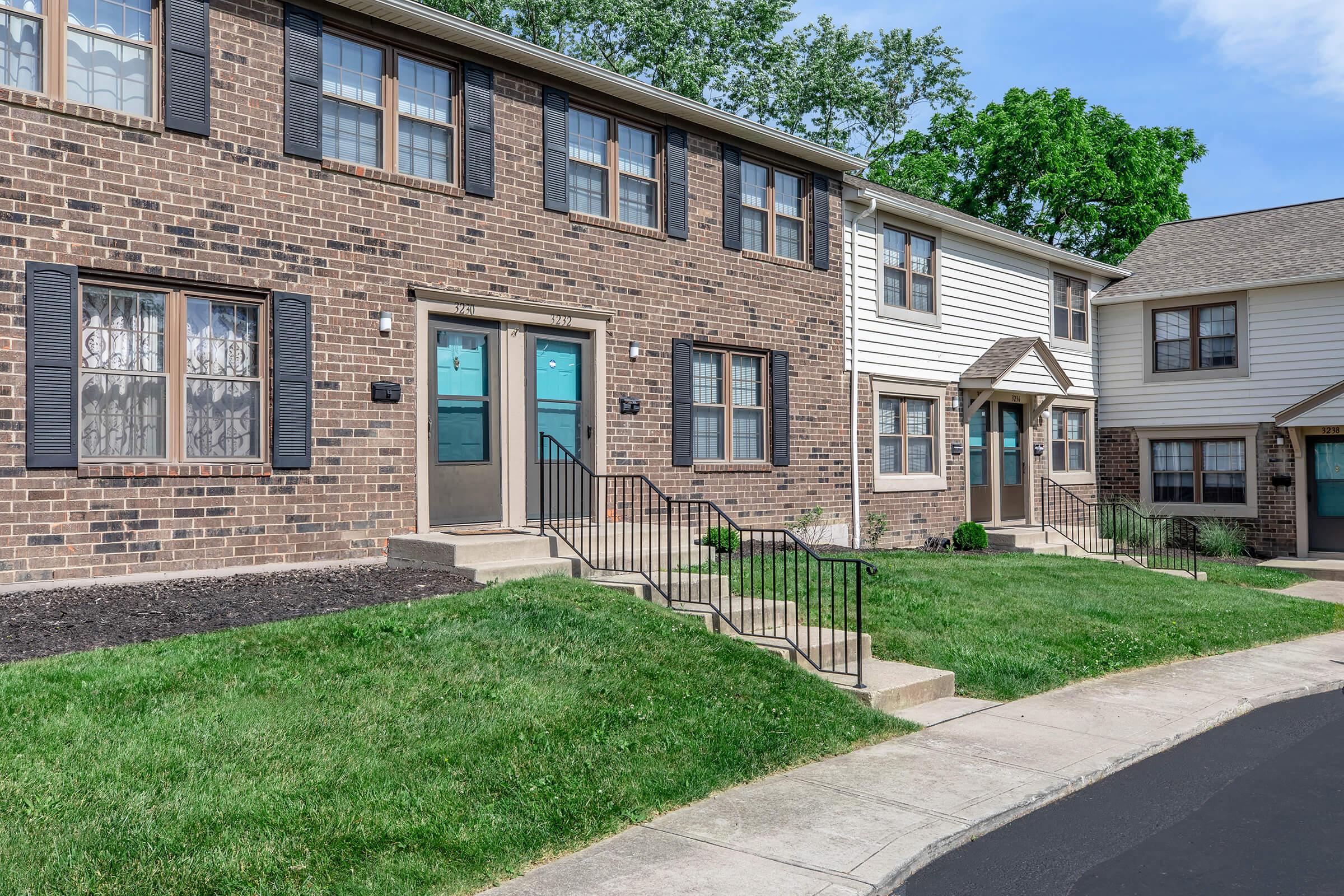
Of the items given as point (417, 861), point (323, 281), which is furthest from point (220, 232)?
point (417, 861)

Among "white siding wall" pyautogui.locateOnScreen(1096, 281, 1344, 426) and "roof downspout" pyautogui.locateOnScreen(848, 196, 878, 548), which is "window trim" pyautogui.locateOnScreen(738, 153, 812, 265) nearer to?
"roof downspout" pyautogui.locateOnScreen(848, 196, 878, 548)

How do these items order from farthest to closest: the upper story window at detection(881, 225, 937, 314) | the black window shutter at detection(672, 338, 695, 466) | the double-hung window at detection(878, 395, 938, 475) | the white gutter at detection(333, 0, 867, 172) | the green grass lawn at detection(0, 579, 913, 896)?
1. the upper story window at detection(881, 225, 937, 314)
2. the double-hung window at detection(878, 395, 938, 475)
3. the black window shutter at detection(672, 338, 695, 466)
4. the white gutter at detection(333, 0, 867, 172)
5. the green grass lawn at detection(0, 579, 913, 896)

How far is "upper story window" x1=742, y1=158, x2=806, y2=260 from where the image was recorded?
15.1m

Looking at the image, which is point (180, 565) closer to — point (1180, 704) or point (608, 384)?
point (608, 384)

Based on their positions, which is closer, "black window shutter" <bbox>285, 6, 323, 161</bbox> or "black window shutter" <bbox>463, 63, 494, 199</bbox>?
"black window shutter" <bbox>285, 6, 323, 161</bbox>

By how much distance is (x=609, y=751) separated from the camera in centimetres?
598

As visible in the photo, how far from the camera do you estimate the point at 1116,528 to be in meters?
19.7

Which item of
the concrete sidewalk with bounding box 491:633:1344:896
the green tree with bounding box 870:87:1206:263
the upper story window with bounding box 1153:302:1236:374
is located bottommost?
the concrete sidewalk with bounding box 491:633:1344:896

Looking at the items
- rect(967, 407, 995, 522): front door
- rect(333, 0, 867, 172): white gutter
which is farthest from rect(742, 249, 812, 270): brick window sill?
rect(967, 407, 995, 522): front door

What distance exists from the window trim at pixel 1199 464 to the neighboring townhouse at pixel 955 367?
1.07m

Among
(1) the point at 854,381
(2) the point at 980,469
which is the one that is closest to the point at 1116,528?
(2) the point at 980,469

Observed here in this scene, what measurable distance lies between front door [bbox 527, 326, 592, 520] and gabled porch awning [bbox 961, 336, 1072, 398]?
8.51 metres

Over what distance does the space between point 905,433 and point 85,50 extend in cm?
1271

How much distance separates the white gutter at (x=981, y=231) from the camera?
55.0ft
